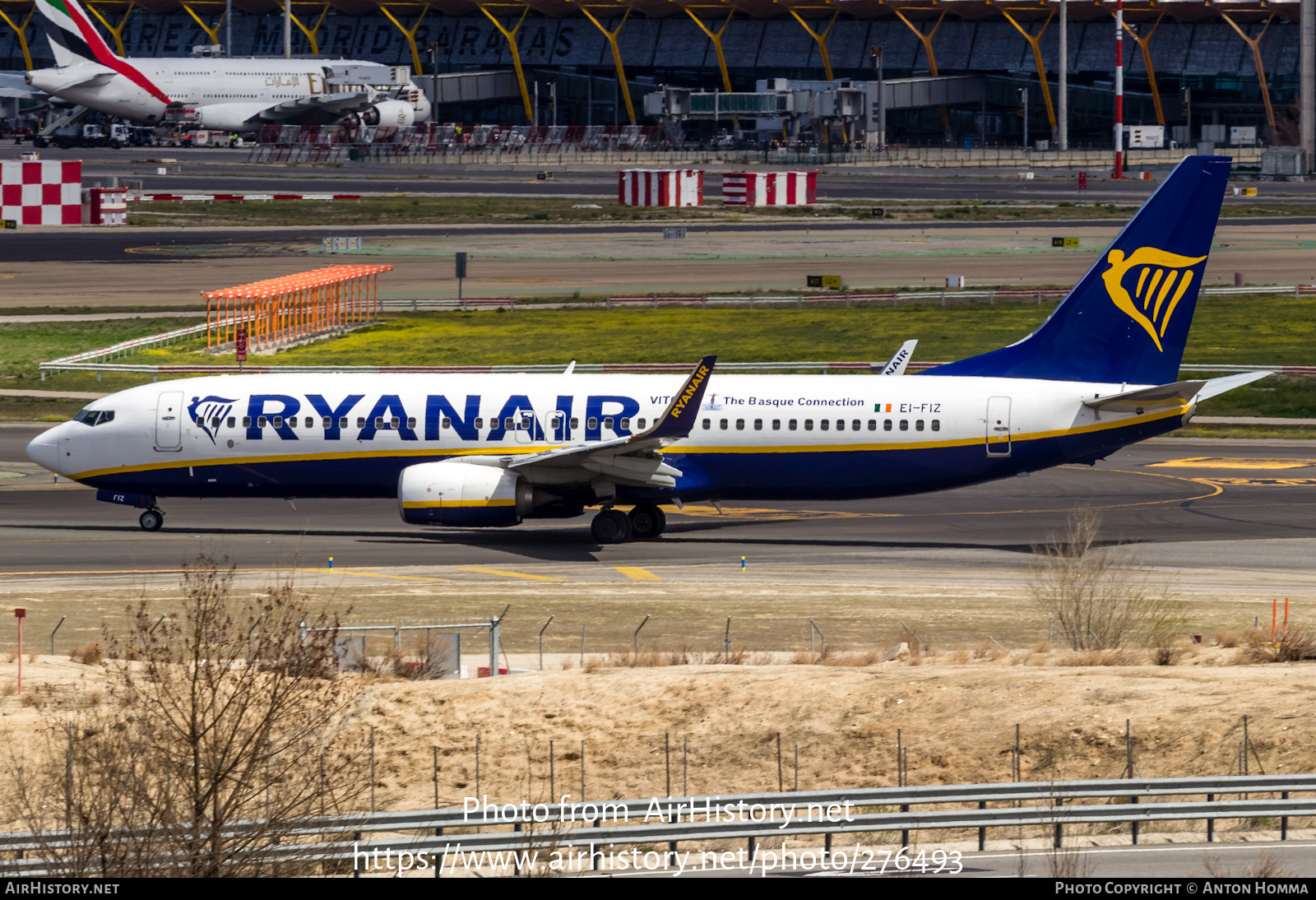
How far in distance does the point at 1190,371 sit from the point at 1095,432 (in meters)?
26.0

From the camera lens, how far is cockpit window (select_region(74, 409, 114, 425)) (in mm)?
46531

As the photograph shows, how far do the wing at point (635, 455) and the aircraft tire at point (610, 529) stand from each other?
1591 mm

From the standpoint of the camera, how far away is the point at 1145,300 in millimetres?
45469

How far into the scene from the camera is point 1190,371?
225 ft

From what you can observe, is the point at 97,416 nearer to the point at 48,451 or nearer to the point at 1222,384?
the point at 48,451

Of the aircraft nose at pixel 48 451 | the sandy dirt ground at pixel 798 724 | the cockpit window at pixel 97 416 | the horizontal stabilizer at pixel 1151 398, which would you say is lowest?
the sandy dirt ground at pixel 798 724

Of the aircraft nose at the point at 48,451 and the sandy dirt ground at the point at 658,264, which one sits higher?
the sandy dirt ground at the point at 658,264

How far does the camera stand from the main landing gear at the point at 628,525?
4622cm

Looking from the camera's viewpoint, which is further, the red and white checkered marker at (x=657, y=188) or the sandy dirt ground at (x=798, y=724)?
the red and white checkered marker at (x=657, y=188)

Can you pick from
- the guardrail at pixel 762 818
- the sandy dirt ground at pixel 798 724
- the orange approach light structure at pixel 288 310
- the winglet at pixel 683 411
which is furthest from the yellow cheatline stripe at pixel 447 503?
the orange approach light structure at pixel 288 310

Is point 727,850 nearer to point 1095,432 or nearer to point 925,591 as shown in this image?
point 925,591

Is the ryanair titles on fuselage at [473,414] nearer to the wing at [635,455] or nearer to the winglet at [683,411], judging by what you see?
the wing at [635,455]

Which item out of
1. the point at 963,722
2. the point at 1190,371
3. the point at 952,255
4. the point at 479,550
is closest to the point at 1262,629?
the point at 963,722

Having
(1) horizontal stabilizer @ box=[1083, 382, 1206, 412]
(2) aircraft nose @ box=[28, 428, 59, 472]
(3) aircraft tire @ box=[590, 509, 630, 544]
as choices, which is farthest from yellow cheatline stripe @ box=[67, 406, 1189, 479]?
(2) aircraft nose @ box=[28, 428, 59, 472]
